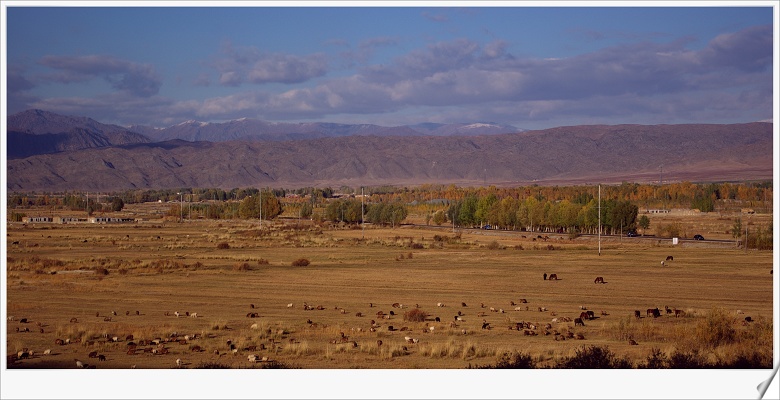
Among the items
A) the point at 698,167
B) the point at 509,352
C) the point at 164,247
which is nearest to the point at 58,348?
the point at 509,352

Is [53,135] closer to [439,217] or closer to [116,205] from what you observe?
[116,205]

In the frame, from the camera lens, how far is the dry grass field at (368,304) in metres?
15.2

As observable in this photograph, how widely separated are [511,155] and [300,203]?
4073 centimetres

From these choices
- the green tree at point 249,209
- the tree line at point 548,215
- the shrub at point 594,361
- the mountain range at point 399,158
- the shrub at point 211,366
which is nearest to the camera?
the shrub at point 594,361

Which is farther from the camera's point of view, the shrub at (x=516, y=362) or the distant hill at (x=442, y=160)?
the distant hill at (x=442, y=160)

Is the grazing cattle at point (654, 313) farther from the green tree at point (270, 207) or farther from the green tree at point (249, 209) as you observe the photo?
the green tree at point (249, 209)

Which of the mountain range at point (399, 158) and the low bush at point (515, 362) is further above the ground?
the mountain range at point (399, 158)

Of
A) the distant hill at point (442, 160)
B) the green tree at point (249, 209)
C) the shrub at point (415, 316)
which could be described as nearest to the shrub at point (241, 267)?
the shrub at point (415, 316)

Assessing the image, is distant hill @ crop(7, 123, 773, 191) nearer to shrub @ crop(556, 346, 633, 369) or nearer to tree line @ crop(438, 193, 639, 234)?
tree line @ crop(438, 193, 639, 234)

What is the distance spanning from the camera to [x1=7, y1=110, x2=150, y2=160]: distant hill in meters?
86.6

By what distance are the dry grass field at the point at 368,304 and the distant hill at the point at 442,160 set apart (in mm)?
70684

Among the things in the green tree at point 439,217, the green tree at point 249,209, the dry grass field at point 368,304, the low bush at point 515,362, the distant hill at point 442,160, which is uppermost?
the distant hill at point 442,160

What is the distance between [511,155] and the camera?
141 metres

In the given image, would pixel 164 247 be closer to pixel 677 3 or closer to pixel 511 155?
pixel 677 3
